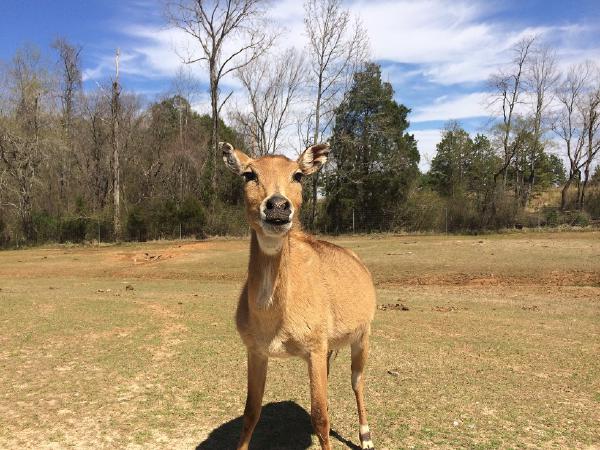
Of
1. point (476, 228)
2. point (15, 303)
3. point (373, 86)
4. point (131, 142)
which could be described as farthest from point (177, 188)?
point (15, 303)

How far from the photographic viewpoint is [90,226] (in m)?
40.1

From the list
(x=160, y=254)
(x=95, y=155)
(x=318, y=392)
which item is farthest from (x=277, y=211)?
(x=95, y=155)

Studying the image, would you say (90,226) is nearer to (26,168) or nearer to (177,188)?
(26,168)

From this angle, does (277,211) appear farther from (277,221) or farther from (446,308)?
(446,308)

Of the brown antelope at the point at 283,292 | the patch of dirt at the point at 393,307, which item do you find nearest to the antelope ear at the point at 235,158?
the brown antelope at the point at 283,292

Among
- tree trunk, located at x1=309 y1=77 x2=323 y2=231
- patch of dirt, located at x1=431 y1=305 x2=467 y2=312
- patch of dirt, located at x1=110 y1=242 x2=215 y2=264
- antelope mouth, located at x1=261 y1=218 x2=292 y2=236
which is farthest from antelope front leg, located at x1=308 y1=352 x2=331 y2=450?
tree trunk, located at x1=309 y1=77 x2=323 y2=231

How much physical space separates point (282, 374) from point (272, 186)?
4.55 m

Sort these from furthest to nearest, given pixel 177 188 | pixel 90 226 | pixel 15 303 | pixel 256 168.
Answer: pixel 177 188 < pixel 90 226 < pixel 15 303 < pixel 256 168

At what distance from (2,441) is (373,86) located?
142 ft

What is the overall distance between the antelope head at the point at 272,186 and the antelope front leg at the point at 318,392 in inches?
49.2

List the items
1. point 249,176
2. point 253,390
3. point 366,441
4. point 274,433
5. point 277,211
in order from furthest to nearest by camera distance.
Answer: point 274,433
point 366,441
point 253,390
point 249,176
point 277,211

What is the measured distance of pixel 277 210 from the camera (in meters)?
3.90

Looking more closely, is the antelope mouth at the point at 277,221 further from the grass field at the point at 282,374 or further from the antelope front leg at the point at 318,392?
the grass field at the point at 282,374

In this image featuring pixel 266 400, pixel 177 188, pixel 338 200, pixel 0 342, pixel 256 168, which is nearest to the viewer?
pixel 256 168
